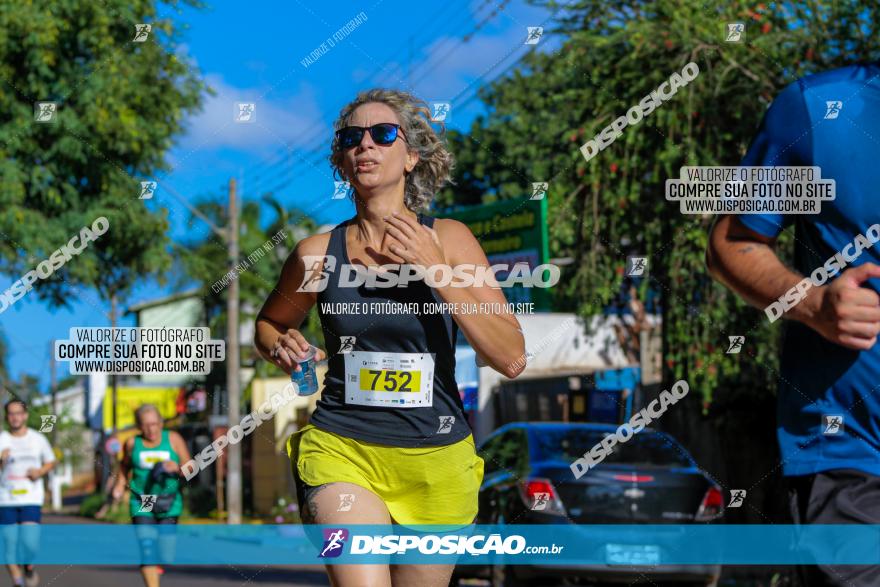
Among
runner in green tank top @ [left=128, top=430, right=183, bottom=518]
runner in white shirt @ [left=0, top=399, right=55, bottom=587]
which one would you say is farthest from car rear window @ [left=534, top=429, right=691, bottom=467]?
runner in white shirt @ [left=0, top=399, right=55, bottom=587]

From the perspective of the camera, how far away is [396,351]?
12.9 ft

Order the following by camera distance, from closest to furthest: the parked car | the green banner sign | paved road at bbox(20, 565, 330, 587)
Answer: the parked car
paved road at bbox(20, 565, 330, 587)
the green banner sign

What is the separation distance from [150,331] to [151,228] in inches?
288

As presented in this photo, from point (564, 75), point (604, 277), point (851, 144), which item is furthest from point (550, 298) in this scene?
point (851, 144)

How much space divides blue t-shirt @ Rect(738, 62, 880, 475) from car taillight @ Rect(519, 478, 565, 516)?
649 cm

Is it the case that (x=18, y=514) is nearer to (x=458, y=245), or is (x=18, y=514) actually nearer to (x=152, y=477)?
(x=152, y=477)

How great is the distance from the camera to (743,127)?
1273 cm

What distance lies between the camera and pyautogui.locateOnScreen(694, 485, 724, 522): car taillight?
31.3ft

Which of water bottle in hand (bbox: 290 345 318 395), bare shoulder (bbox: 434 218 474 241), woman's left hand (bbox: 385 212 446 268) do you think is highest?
bare shoulder (bbox: 434 218 474 241)

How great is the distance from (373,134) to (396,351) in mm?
714

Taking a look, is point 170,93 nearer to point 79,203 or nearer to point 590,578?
point 79,203

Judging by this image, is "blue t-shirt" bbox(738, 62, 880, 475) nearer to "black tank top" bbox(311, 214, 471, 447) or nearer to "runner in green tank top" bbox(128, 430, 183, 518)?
"black tank top" bbox(311, 214, 471, 447)

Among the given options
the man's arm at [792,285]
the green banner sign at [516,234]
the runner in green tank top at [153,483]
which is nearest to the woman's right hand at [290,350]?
the man's arm at [792,285]

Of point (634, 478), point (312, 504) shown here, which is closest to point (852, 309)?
point (312, 504)
